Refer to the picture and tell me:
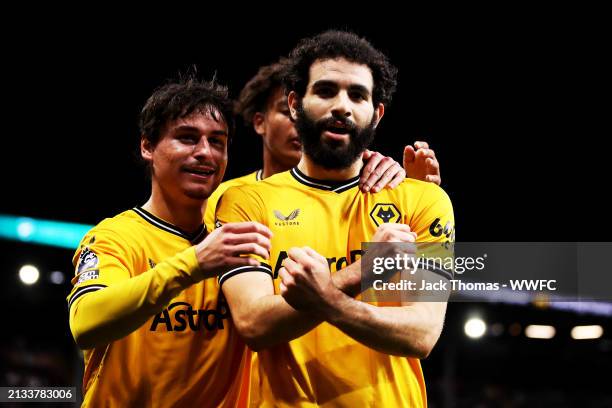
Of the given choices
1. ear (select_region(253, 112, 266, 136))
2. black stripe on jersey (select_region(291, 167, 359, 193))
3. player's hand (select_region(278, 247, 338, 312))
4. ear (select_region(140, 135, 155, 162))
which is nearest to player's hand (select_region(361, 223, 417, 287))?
player's hand (select_region(278, 247, 338, 312))

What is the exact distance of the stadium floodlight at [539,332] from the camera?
21.1 metres

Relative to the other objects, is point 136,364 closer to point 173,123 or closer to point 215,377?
point 215,377

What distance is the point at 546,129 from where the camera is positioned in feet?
39.6

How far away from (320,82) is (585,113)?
9.84m

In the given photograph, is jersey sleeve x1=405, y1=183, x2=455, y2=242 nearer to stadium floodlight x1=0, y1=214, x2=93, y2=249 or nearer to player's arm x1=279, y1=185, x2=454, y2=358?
player's arm x1=279, y1=185, x2=454, y2=358

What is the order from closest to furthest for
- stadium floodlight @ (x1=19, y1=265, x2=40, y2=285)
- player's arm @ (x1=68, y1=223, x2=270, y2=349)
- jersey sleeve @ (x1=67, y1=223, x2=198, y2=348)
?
player's arm @ (x1=68, y1=223, x2=270, y2=349)
jersey sleeve @ (x1=67, y1=223, x2=198, y2=348)
stadium floodlight @ (x1=19, y1=265, x2=40, y2=285)

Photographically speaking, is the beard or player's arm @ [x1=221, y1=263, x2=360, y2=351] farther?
the beard

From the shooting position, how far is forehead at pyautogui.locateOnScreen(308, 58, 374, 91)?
2762 millimetres

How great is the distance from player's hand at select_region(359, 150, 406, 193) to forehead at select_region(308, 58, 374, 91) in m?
0.29

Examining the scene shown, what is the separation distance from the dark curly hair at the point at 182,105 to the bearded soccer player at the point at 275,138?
12.3 inches

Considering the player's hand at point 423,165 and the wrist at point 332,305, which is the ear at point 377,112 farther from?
the wrist at point 332,305

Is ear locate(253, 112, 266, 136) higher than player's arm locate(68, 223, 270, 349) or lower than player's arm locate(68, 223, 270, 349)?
higher

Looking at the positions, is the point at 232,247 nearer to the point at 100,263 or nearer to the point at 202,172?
the point at 100,263

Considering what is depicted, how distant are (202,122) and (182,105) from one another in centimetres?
14
